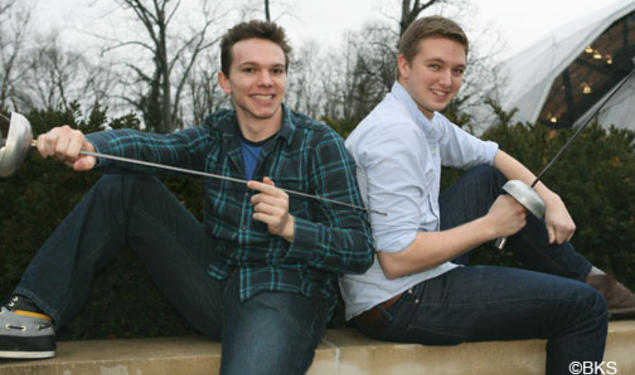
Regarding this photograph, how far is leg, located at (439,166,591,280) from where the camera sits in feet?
8.77

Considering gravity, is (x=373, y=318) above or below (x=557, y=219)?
below

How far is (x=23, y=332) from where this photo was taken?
2.06 metres

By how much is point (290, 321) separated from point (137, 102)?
28.9 m

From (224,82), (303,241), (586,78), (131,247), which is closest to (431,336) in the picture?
(303,241)

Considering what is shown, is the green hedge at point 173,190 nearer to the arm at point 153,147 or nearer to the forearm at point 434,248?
the arm at point 153,147

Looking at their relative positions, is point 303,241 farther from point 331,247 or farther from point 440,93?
point 440,93

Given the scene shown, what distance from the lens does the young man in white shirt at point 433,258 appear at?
2.19 metres

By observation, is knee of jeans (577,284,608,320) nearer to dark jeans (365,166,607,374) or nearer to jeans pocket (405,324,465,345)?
dark jeans (365,166,607,374)

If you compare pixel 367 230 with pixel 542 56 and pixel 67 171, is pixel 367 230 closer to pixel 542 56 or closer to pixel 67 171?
pixel 67 171

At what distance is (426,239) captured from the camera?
85.1 inches

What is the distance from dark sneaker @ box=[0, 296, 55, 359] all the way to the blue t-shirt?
98 centimetres

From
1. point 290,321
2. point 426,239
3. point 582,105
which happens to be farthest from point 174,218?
point 582,105

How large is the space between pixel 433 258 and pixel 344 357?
1.92ft

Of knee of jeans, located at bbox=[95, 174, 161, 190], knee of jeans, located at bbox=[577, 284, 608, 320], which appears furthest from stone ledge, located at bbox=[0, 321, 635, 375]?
knee of jeans, located at bbox=[95, 174, 161, 190]
